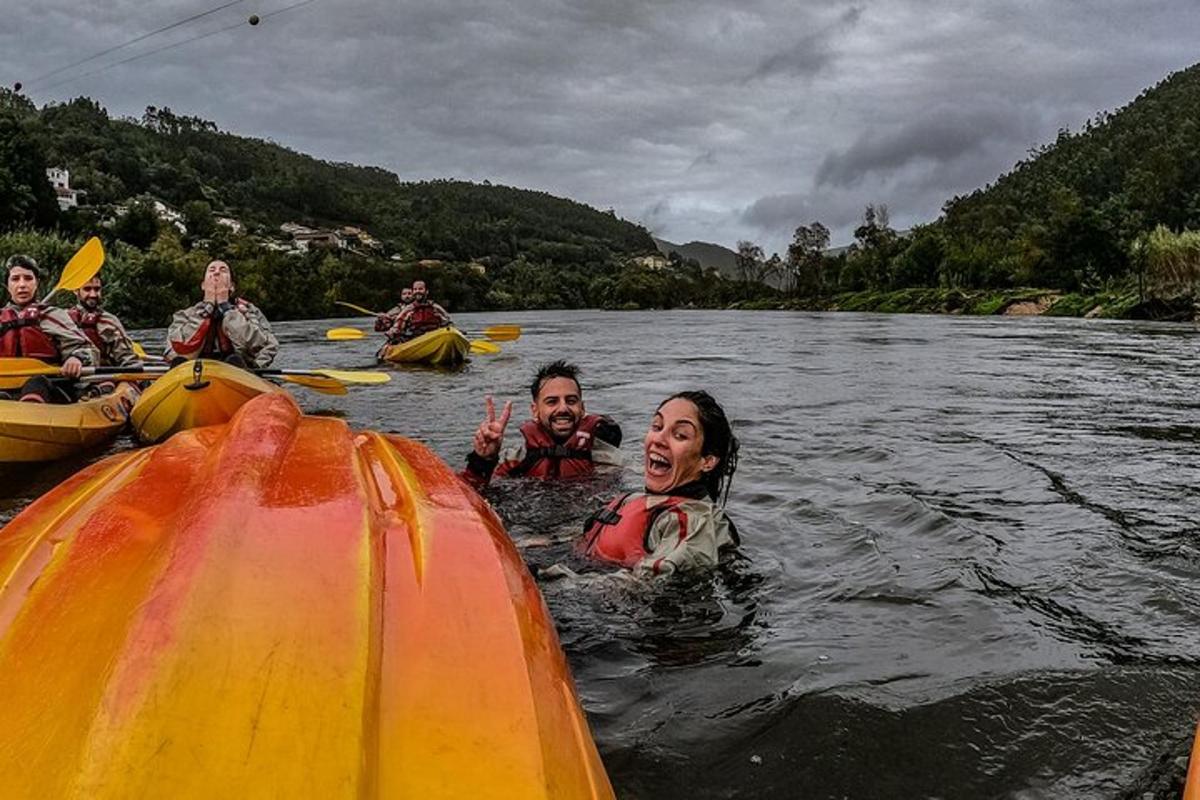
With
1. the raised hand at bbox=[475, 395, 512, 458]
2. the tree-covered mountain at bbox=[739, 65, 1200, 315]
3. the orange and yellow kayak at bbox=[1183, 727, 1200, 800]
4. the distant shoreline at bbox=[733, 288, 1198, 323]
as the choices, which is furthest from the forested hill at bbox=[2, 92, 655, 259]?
the orange and yellow kayak at bbox=[1183, 727, 1200, 800]

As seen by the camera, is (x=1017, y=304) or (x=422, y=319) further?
(x=1017, y=304)

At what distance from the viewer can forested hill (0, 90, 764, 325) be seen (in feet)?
127

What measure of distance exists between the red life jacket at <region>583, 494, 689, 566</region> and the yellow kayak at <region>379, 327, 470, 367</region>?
1167 centimetres

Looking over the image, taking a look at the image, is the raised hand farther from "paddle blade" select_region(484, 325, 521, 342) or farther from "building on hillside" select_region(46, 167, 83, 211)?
"building on hillside" select_region(46, 167, 83, 211)

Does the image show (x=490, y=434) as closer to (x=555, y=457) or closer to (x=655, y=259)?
(x=555, y=457)

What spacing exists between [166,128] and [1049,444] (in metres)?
118

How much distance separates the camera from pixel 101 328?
329 inches

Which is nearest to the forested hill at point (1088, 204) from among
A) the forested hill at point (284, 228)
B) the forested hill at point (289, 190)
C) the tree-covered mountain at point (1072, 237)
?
the tree-covered mountain at point (1072, 237)

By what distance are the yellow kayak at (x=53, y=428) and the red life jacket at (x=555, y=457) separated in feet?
11.0

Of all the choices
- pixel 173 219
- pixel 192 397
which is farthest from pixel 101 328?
pixel 173 219

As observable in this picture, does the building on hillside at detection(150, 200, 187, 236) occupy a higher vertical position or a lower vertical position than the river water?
higher

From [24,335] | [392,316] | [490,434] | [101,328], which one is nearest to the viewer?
[490,434]

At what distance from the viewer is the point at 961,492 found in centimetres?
521

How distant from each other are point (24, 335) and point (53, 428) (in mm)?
1366
